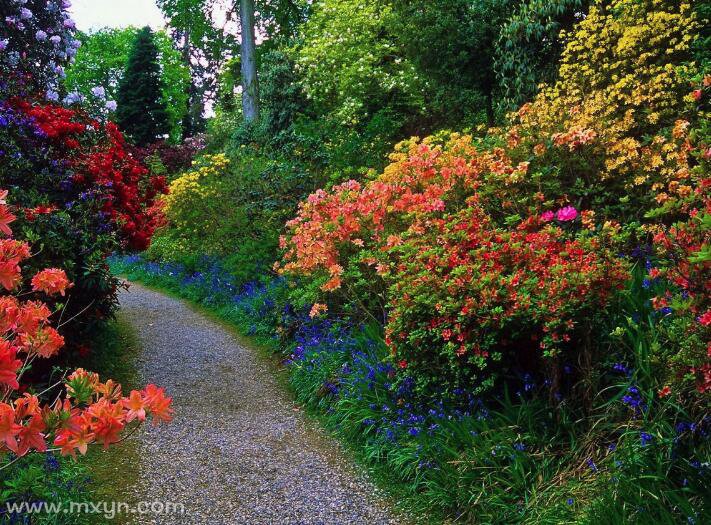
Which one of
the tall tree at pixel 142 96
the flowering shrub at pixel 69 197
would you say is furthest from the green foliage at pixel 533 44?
the tall tree at pixel 142 96

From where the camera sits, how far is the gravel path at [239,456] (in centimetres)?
358

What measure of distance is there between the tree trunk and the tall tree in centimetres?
1254

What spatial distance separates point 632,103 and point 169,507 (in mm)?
5981

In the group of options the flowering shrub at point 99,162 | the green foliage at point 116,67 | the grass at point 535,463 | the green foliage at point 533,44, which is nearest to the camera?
the grass at point 535,463

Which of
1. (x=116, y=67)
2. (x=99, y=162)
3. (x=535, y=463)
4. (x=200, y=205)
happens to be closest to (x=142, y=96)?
(x=116, y=67)

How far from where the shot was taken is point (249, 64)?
1499 cm

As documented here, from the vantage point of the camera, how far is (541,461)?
331 cm

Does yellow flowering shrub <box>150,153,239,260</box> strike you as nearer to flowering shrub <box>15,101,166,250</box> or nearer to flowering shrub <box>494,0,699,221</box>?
flowering shrub <box>15,101,166,250</box>

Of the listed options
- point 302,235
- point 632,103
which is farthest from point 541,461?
point 632,103

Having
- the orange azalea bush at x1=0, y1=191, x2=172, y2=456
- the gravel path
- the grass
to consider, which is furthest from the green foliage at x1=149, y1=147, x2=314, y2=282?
the orange azalea bush at x1=0, y1=191, x2=172, y2=456

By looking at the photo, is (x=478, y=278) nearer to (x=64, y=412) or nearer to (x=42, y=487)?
(x=64, y=412)

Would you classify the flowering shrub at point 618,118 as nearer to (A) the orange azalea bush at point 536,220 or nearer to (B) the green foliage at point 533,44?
(A) the orange azalea bush at point 536,220

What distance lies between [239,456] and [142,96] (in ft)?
83.1

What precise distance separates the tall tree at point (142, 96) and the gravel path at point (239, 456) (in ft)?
72.7
